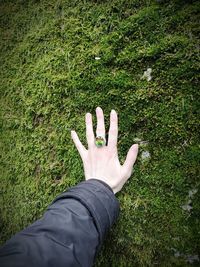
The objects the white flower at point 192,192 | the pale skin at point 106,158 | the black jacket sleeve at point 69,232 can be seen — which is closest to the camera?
the black jacket sleeve at point 69,232

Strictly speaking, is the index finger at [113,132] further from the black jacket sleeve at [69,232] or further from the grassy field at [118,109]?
the black jacket sleeve at [69,232]

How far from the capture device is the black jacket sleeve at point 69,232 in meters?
1.59

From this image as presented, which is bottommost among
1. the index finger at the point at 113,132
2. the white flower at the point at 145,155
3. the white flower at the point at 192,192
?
the white flower at the point at 192,192

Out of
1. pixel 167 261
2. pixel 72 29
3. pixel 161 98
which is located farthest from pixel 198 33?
pixel 167 261

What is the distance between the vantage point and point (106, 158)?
2432 millimetres

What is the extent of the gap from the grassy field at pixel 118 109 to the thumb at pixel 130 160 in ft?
0.28

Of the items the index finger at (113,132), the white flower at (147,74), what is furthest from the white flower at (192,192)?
the white flower at (147,74)

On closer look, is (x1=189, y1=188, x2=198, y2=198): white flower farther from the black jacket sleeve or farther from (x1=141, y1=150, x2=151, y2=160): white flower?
the black jacket sleeve

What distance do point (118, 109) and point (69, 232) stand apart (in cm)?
122

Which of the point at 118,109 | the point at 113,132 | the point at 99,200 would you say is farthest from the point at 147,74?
the point at 99,200

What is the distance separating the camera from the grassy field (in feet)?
7.56

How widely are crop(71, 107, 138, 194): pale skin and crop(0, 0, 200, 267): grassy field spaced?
0.31 ft

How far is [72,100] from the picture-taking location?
109 inches

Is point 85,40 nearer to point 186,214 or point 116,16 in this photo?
point 116,16
